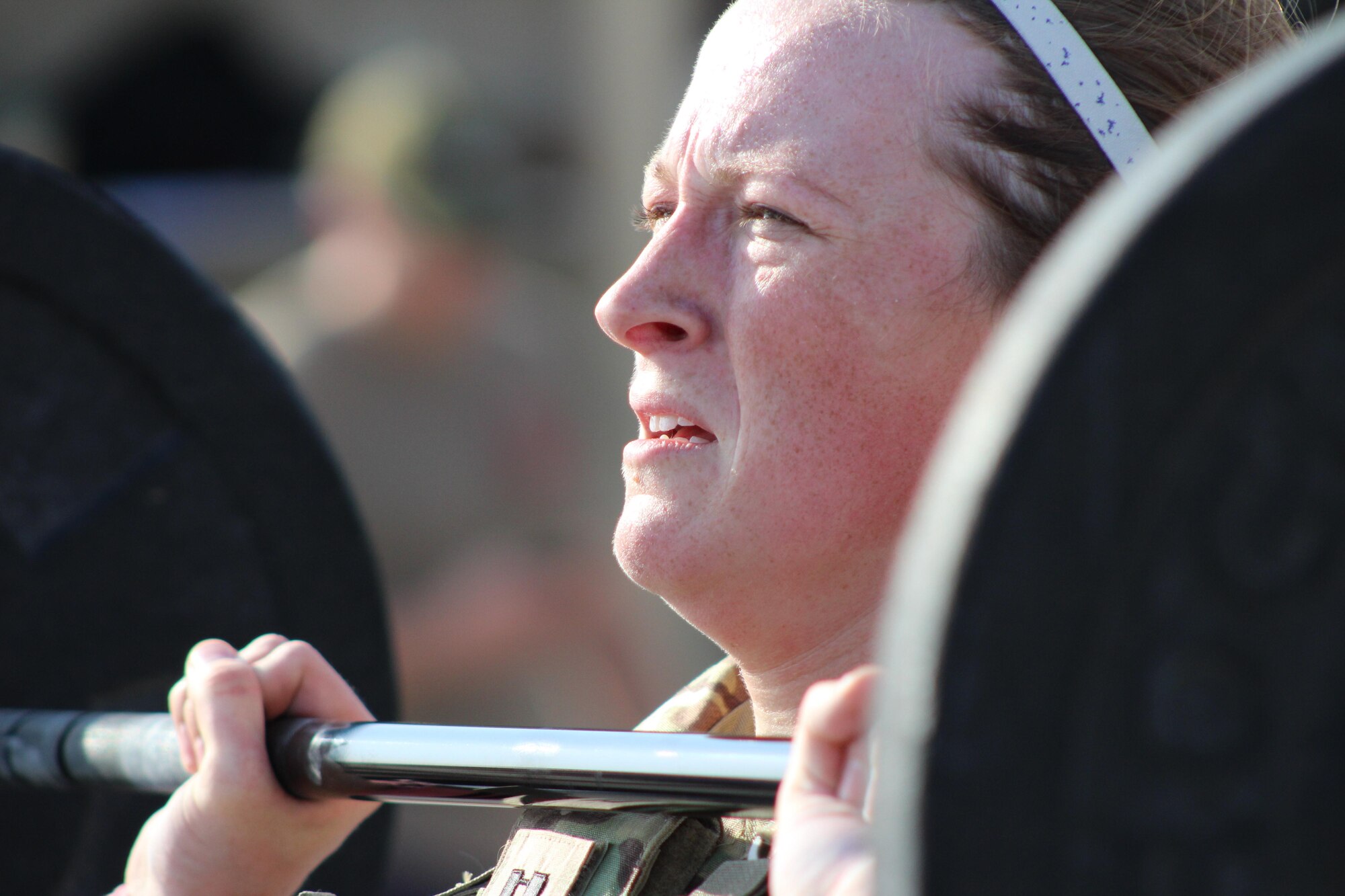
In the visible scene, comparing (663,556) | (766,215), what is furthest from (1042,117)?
(663,556)

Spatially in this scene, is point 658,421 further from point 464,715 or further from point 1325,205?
point 464,715

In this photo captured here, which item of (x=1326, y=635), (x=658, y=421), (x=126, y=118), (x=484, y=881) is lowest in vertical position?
(x=1326, y=635)

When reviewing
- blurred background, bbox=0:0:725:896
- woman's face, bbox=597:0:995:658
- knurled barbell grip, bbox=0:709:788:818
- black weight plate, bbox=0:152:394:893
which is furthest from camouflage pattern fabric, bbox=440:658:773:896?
blurred background, bbox=0:0:725:896

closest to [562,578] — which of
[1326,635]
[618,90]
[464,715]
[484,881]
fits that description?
[464,715]

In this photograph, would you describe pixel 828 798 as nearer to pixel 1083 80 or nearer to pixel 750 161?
pixel 750 161

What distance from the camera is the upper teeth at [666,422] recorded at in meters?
1.26

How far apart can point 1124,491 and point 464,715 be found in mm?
3064

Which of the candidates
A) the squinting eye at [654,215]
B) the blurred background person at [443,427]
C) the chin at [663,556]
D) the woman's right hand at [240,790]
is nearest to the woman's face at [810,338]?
the chin at [663,556]

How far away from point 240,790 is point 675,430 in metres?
0.48

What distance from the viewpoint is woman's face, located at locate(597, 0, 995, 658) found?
121 cm

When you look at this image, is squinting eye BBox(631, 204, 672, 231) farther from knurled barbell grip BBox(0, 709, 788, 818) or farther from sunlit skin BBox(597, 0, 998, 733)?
knurled barbell grip BBox(0, 709, 788, 818)

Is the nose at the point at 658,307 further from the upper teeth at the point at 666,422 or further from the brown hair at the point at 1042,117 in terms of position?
the brown hair at the point at 1042,117

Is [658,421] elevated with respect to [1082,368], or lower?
elevated

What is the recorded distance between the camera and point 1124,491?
60 cm
